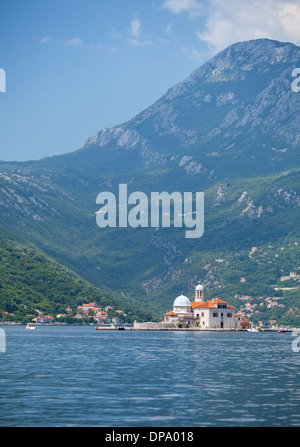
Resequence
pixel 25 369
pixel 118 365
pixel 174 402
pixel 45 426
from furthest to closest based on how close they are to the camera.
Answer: pixel 118 365 → pixel 25 369 → pixel 174 402 → pixel 45 426

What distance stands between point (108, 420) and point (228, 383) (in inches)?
954

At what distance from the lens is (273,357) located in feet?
381

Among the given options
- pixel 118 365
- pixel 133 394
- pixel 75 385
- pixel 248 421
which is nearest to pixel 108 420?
pixel 248 421

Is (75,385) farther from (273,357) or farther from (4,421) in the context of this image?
(273,357)

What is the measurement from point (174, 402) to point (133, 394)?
18.1 ft

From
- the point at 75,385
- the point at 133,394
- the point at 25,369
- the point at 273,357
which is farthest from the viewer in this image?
the point at 273,357

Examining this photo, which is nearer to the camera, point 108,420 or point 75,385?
point 108,420

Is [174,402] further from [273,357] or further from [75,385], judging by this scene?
[273,357]

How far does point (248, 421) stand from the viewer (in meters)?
51.5

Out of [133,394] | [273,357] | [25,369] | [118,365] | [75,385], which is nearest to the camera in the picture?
[133,394]
